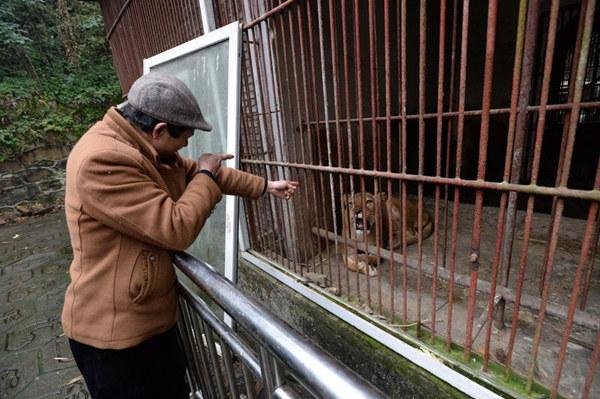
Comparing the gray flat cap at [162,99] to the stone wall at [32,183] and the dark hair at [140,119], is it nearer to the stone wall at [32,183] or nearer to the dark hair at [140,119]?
the dark hair at [140,119]

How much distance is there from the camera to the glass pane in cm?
255

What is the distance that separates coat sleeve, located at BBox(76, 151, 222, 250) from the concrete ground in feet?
7.46

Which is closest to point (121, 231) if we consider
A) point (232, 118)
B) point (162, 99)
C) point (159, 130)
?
point (159, 130)

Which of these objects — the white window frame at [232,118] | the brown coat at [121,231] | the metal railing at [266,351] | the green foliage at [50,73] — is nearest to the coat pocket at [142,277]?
the brown coat at [121,231]

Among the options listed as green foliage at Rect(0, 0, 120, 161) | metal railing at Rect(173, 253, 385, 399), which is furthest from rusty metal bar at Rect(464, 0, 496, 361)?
green foliage at Rect(0, 0, 120, 161)

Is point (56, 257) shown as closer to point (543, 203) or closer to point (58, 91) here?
point (58, 91)

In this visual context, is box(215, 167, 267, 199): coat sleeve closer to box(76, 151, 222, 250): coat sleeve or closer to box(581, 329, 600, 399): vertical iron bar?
box(76, 151, 222, 250): coat sleeve

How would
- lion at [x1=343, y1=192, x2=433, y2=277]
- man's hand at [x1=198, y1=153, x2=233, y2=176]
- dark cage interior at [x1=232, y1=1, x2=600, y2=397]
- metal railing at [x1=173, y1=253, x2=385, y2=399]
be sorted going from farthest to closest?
1. lion at [x1=343, y1=192, x2=433, y2=277]
2. man's hand at [x1=198, y1=153, x2=233, y2=176]
3. dark cage interior at [x1=232, y1=1, x2=600, y2=397]
4. metal railing at [x1=173, y1=253, x2=385, y2=399]

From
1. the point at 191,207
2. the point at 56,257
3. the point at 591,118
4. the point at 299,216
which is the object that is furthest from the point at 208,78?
the point at 591,118

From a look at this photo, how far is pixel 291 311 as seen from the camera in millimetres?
2793

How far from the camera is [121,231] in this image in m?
1.19

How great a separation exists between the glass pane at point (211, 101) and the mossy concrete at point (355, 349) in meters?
0.56

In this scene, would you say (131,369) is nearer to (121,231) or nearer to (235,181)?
(121,231)

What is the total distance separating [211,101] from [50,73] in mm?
10178
